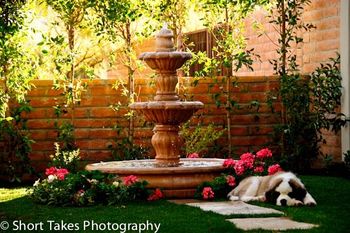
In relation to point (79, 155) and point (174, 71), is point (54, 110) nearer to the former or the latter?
point (79, 155)

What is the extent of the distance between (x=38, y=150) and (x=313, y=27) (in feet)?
15.0

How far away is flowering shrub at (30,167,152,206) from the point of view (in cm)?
887

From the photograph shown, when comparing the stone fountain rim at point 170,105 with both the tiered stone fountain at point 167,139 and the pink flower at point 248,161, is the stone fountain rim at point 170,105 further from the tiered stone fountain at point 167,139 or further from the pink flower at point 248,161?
the pink flower at point 248,161

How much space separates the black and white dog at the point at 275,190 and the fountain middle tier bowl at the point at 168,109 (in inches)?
42.9

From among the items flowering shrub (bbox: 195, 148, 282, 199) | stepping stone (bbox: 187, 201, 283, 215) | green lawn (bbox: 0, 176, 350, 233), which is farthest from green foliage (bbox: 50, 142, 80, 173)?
stepping stone (bbox: 187, 201, 283, 215)

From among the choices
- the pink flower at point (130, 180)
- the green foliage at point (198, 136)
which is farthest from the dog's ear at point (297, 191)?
the green foliage at point (198, 136)

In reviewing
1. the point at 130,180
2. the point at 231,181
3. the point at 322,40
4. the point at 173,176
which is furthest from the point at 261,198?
the point at 322,40

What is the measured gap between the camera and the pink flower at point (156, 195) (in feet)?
30.0

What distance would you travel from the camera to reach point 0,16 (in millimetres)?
10922

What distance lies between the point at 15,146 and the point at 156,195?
353 cm

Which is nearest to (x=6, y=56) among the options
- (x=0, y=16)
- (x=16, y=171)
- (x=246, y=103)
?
(x=0, y=16)

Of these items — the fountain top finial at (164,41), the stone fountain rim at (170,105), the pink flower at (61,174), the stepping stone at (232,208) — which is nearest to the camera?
the stepping stone at (232,208)

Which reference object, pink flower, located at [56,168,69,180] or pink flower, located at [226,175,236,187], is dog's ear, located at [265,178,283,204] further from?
pink flower, located at [56,168,69,180]

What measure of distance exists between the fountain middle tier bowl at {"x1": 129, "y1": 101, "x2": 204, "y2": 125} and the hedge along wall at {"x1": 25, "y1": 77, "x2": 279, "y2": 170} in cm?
274
